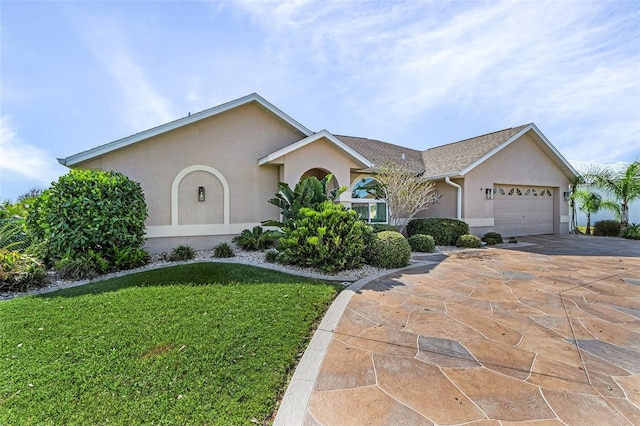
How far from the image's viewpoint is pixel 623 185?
18.0 meters

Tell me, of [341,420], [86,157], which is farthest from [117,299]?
[86,157]

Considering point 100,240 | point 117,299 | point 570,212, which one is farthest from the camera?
point 570,212

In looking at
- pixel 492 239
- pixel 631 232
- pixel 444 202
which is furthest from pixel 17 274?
pixel 631 232

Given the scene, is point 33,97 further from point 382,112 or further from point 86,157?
point 382,112

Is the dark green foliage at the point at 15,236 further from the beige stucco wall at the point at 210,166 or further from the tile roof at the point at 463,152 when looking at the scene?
the tile roof at the point at 463,152

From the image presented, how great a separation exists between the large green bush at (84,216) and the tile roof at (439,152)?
507 inches

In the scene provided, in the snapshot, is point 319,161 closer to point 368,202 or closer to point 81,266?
point 368,202

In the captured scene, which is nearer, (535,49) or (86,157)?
(86,157)

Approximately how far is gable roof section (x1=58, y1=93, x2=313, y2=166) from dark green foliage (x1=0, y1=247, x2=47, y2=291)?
3.97 m


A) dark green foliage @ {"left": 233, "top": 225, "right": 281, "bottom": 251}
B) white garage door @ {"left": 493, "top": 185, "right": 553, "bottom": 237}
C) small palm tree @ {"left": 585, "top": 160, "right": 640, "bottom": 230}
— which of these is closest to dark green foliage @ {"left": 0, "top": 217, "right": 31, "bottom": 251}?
dark green foliage @ {"left": 233, "top": 225, "right": 281, "bottom": 251}

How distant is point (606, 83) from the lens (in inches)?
509

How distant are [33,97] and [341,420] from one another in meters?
12.7

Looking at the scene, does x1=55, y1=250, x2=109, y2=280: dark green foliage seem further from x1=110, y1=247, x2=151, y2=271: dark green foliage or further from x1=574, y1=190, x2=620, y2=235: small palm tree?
x1=574, y1=190, x2=620, y2=235: small palm tree

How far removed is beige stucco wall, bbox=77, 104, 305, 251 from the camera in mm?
11086
